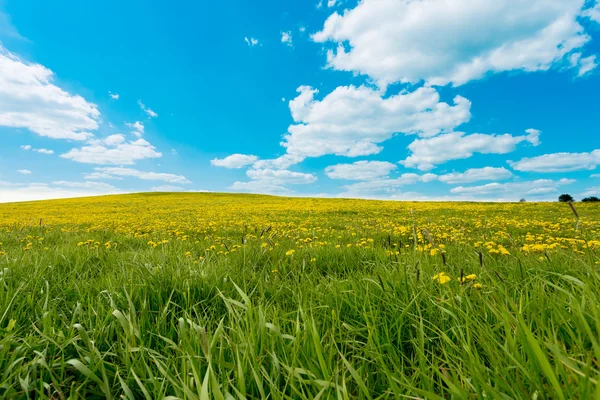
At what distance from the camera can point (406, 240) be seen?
7.46 m

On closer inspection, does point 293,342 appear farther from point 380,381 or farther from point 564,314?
point 564,314

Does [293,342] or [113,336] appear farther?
[113,336]

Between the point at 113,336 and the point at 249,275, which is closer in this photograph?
the point at 113,336

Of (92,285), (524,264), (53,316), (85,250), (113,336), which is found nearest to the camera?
(113,336)

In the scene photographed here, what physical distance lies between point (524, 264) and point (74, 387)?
4.11m

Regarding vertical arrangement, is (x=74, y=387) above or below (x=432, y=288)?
below

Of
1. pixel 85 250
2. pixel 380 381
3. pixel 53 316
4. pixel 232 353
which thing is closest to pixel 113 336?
pixel 53 316

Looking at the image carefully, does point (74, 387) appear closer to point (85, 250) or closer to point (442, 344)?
point (442, 344)

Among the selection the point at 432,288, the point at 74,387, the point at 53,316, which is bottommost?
the point at 74,387

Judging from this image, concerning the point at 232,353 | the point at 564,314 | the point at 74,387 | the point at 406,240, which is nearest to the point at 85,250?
the point at 74,387

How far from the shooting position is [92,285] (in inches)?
121

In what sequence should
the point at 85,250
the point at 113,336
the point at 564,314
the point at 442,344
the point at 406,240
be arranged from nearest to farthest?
the point at 564,314 → the point at 442,344 → the point at 113,336 → the point at 85,250 → the point at 406,240

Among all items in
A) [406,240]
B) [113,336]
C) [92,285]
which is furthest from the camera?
[406,240]

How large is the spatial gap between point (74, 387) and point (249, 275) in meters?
1.94
